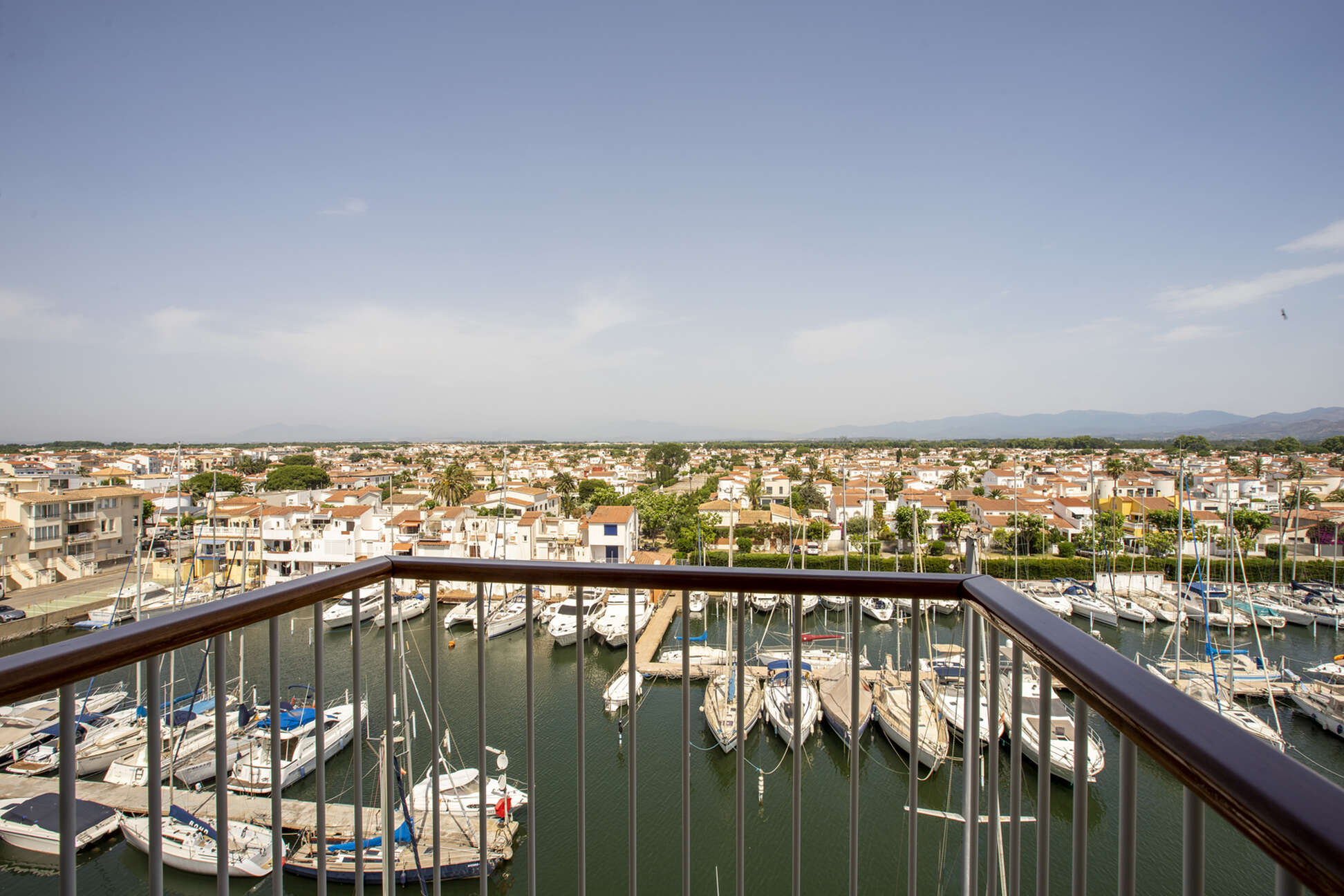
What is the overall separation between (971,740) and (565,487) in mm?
32507

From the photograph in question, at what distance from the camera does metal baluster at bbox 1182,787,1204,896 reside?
1.81 ft

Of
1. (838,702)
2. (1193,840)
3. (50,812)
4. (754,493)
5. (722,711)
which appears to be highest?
(1193,840)

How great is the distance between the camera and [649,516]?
76.5ft

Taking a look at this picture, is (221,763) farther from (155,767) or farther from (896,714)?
(896,714)

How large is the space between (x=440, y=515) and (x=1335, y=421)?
27.8 metres

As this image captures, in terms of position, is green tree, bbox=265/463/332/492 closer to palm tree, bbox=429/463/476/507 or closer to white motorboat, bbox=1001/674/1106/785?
palm tree, bbox=429/463/476/507

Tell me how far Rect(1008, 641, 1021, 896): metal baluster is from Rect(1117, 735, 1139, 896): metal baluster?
275 mm

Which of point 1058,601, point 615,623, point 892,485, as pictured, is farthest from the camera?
point 892,485

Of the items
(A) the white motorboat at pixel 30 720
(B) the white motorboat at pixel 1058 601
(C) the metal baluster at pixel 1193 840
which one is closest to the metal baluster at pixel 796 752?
(C) the metal baluster at pixel 1193 840

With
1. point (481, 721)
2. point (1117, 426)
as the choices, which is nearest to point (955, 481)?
point (481, 721)

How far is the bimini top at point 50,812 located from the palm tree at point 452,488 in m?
26.3

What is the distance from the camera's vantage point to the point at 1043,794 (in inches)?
35.8

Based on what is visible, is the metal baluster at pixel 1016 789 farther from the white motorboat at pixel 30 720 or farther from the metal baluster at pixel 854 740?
the white motorboat at pixel 30 720

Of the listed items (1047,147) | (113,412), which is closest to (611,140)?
(1047,147)
